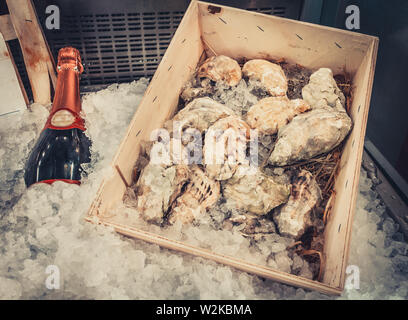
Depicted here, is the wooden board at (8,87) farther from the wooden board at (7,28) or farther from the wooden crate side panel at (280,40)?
the wooden crate side panel at (280,40)

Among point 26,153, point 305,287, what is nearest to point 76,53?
point 26,153

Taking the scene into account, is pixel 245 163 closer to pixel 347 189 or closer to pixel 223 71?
pixel 347 189

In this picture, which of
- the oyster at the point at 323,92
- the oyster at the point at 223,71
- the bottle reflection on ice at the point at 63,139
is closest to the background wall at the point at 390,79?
the oyster at the point at 323,92

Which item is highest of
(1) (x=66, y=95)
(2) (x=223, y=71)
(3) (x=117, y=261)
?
(2) (x=223, y=71)

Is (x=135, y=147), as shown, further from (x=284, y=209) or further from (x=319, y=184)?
(x=319, y=184)

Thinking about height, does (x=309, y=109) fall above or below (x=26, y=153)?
above

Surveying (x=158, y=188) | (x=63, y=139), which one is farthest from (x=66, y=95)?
(x=158, y=188)
